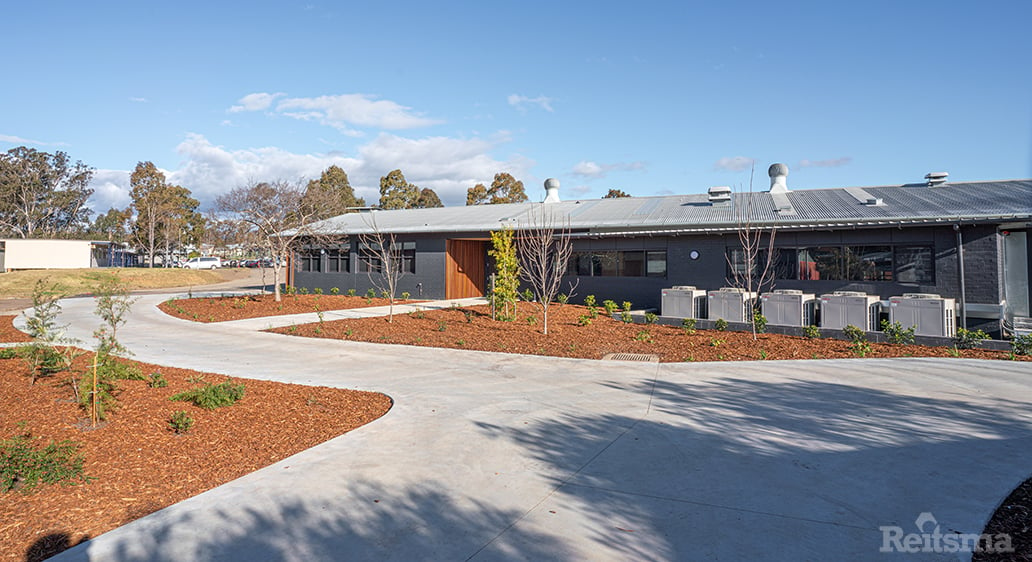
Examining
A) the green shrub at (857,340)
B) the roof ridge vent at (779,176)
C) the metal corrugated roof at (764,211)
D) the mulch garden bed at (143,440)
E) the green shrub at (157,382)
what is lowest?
the mulch garden bed at (143,440)

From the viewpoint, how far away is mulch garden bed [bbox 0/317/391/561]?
3.64 m

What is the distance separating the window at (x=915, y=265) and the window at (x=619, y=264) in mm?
6461

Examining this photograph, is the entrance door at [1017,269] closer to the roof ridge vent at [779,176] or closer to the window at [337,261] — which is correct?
the roof ridge vent at [779,176]

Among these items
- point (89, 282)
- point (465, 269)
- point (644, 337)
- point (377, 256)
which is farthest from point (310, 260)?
point (644, 337)

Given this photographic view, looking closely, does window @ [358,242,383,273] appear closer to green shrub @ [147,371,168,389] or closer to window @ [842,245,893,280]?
green shrub @ [147,371,168,389]

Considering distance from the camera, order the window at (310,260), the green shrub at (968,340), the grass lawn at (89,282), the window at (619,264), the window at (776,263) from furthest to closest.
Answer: the grass lawn at (89,282) → the window at (310,260) → the window at (619,264) → the window at (776,263) → the green shrub at (968,340)

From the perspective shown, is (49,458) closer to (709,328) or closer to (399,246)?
(709,328)

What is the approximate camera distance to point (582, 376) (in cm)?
838

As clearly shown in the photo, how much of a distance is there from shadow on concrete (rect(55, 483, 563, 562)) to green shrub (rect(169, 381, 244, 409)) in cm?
264

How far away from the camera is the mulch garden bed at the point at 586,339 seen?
10148 mm

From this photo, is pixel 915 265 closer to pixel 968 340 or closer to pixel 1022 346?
pixel 968 340

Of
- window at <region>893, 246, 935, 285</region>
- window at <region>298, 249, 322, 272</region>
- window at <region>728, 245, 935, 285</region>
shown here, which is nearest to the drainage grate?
window at <region>728, 245, 935, 285</region>

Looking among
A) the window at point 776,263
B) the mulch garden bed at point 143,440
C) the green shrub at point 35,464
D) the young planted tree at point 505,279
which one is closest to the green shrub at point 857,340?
the window at point 776,263

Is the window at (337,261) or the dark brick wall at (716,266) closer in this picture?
→ the dark brick wall at (716,266)
